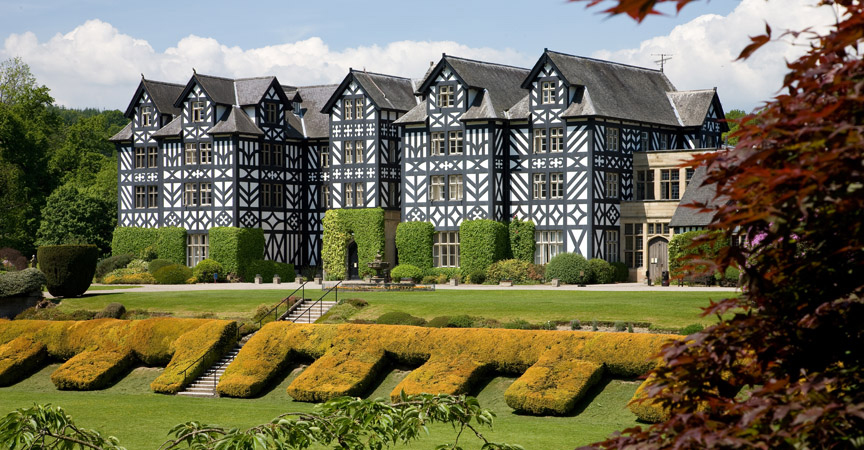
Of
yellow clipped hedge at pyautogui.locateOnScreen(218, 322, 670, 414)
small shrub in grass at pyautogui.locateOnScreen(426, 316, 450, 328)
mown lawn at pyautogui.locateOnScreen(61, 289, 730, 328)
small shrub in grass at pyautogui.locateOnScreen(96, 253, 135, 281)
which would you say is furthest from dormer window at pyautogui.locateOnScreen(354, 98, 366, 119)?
yellow clipped hedge at pyautogui.locateOnScreen(218, 322, 670, 414)

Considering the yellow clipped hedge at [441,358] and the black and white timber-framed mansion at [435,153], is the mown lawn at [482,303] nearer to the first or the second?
the yellow clipped hedge at [441,358]

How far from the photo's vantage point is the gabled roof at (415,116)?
52.0 m

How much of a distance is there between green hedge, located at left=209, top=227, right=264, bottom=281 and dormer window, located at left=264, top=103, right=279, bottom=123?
246 inches

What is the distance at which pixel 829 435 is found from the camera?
4.76 meters

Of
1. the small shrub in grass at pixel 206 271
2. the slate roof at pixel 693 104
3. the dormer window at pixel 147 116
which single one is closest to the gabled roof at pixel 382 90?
the small shrub in grass at pixel 206 271

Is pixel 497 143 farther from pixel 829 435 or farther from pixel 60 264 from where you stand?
pixel 829 435

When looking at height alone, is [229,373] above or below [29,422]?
below

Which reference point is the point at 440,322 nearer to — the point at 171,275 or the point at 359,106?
the point at 171,275

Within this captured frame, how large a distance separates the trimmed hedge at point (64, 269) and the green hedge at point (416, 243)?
1557cm

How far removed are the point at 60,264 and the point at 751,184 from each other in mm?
42768

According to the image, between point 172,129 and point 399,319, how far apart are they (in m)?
28.5

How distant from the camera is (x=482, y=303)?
36.2 m

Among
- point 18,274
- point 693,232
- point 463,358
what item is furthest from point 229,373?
point 693,232

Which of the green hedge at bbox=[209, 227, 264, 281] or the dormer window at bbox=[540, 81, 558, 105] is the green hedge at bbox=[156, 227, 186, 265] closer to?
the green hedge at bbox=[209, 227, 264, 281]
